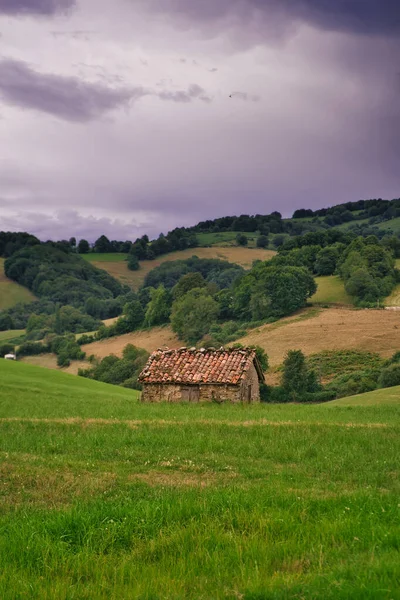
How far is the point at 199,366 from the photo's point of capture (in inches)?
1531

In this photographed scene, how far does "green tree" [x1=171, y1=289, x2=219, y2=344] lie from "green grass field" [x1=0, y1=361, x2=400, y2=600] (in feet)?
A: 385

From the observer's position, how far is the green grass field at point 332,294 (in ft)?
450

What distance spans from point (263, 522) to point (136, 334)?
14550 centimetres

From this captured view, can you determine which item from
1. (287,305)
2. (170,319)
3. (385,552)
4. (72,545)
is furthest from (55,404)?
(170,319)

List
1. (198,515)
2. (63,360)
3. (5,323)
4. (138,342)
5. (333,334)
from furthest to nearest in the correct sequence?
(5,323)
(138,342)
(63,360)
(333,334)
(198,515)

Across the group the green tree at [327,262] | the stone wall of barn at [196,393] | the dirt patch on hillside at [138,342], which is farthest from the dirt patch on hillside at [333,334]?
the stone wall of barn at [196,393]

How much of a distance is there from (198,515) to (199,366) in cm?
2930

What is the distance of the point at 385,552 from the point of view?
298 inches

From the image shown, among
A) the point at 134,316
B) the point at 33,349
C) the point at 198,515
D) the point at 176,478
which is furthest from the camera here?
the point at 134,316

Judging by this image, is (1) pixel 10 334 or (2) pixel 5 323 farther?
(2) pixel 5 323

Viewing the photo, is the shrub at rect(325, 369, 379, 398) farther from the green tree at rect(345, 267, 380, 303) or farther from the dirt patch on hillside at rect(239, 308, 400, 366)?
the green tree at rect(345, 267, 380, 303)

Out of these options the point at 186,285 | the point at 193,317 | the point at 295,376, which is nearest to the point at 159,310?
the point at 186,285

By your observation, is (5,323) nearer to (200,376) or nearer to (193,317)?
(193,317)

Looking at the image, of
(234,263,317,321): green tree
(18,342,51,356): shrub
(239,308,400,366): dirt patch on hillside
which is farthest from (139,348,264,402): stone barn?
(18,342,51,356): shrub
